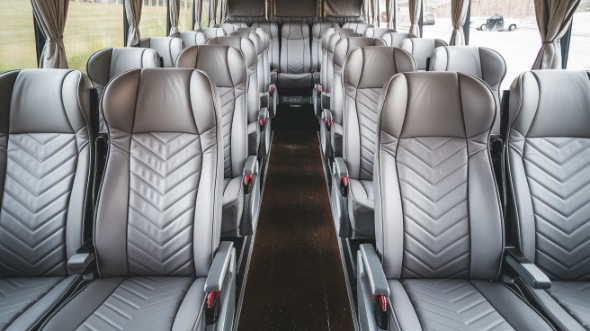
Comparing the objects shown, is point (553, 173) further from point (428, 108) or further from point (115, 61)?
point (115, 61)

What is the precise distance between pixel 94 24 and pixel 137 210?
3.75 metres

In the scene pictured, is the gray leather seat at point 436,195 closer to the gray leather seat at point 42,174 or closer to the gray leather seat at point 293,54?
the gray leather seat at point 42,174

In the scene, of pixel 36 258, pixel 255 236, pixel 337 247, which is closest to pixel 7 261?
pixel 36 258

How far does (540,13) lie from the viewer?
3334 mm

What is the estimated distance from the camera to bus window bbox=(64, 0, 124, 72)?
3.90 m

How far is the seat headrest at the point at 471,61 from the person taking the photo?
3234mm

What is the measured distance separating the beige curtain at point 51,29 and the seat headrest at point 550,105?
3.12 metres

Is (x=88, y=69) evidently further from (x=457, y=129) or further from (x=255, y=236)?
(x=457, y=129)

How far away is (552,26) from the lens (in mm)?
3232

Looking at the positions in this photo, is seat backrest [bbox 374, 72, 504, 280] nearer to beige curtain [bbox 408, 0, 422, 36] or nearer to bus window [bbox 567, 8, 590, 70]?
bus window [bbox 567, 8, 590, 70]

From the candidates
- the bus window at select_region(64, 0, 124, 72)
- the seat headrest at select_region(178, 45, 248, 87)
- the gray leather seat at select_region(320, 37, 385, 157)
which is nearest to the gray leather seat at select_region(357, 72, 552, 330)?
the seat headrest at select_region(178, 45, 248, 87)

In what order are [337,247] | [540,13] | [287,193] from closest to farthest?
[337,247] → [540,13] → [287,193]

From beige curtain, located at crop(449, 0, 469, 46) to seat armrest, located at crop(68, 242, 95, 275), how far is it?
4.75 m

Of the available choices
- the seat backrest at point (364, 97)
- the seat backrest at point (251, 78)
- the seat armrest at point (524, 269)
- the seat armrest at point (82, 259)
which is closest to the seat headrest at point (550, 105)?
the seat armrest at point (524, 269)
